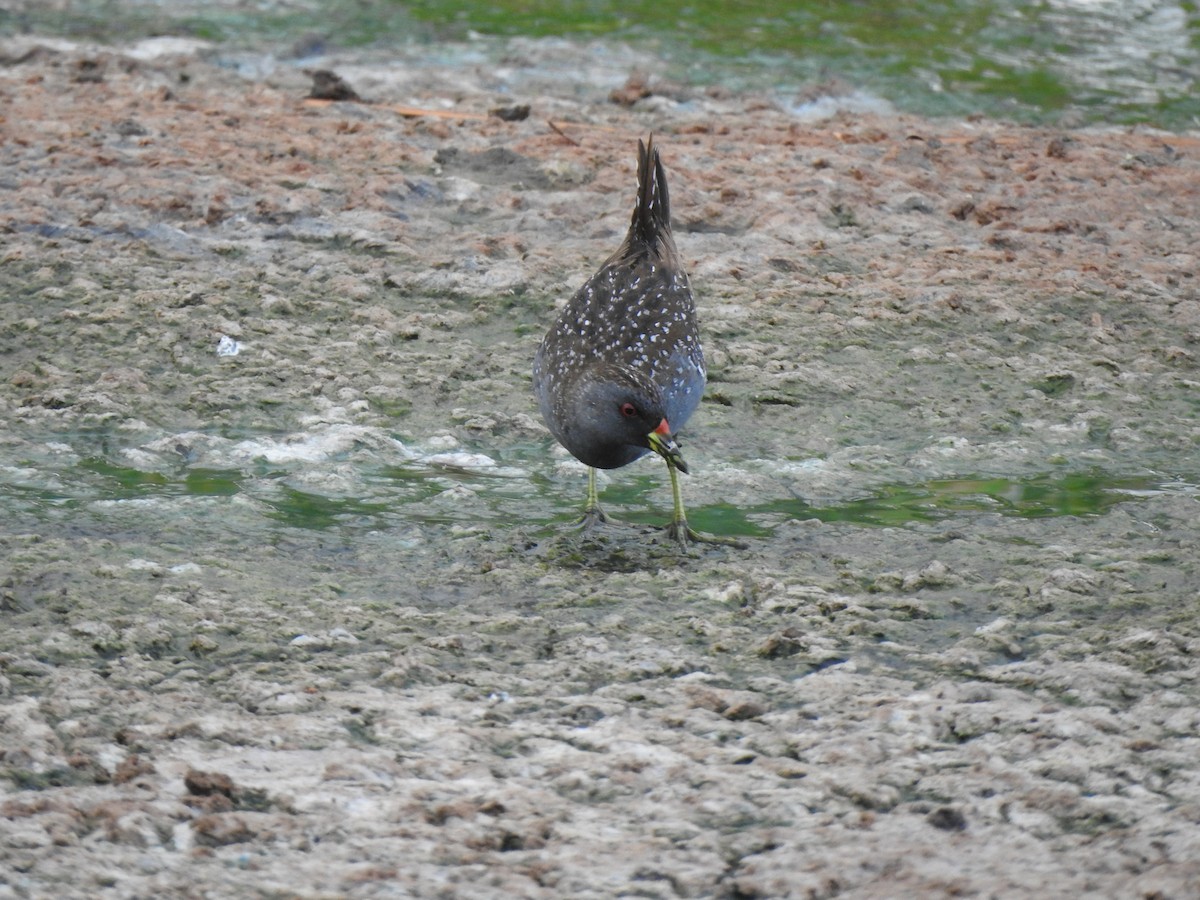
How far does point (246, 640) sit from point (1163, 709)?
259cm

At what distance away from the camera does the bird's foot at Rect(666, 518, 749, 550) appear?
5.56m

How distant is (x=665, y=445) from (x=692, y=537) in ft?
1.64

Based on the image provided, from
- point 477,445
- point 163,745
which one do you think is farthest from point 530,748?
point 477,445

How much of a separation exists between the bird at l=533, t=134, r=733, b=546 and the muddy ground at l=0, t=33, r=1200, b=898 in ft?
1.25

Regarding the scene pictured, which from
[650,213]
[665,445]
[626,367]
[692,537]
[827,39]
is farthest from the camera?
[827,39]

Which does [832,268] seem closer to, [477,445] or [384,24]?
[477,445]

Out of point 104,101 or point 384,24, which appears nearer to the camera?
point 104,101

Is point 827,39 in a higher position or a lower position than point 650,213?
higher

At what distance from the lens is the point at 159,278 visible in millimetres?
7691

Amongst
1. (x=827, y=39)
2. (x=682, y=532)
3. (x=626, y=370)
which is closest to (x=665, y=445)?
(x=626, y=370)

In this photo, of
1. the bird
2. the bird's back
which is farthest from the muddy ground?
the bird's back

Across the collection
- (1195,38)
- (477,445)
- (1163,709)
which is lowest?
(477,445)

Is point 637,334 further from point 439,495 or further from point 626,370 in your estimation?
point 439,495

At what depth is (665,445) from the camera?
17.1 ft
